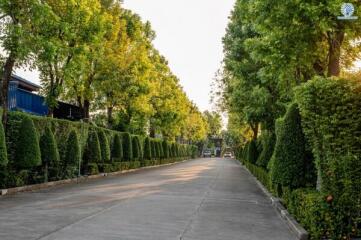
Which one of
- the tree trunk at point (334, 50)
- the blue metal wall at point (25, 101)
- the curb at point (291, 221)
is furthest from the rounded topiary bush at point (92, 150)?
the tree trunk at point (334, 50)

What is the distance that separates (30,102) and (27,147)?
56.6 ft

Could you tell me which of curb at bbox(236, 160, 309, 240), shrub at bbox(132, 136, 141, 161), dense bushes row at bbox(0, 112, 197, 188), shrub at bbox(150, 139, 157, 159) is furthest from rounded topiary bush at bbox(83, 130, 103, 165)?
shrub at bbox(150, 139, 157, 159)

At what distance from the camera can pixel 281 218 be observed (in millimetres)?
13680

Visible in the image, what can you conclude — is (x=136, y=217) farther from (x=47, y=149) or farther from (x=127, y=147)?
(x=127, y=147)

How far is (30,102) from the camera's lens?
119 feet

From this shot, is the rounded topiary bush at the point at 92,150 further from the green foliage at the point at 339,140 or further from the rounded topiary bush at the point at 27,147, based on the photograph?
the green foliage at the point at 339,140

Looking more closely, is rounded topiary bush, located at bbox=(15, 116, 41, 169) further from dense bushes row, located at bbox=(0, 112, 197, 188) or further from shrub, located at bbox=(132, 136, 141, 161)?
shrub, located at bbox=(132, 136, 141, 161)

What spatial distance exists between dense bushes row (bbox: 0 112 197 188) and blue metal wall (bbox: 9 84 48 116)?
4445 millimetres

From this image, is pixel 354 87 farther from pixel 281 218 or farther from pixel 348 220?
pixel 281 218

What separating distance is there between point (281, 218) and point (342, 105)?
492cm

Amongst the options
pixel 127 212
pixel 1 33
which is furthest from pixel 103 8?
pixel 127 212

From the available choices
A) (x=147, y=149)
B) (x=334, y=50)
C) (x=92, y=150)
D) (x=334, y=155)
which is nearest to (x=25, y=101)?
(x=92, y=150)

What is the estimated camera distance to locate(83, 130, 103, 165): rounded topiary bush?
99.0 feet

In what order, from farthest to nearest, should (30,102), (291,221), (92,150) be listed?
(30,102) < (92,150) < (291,221)
